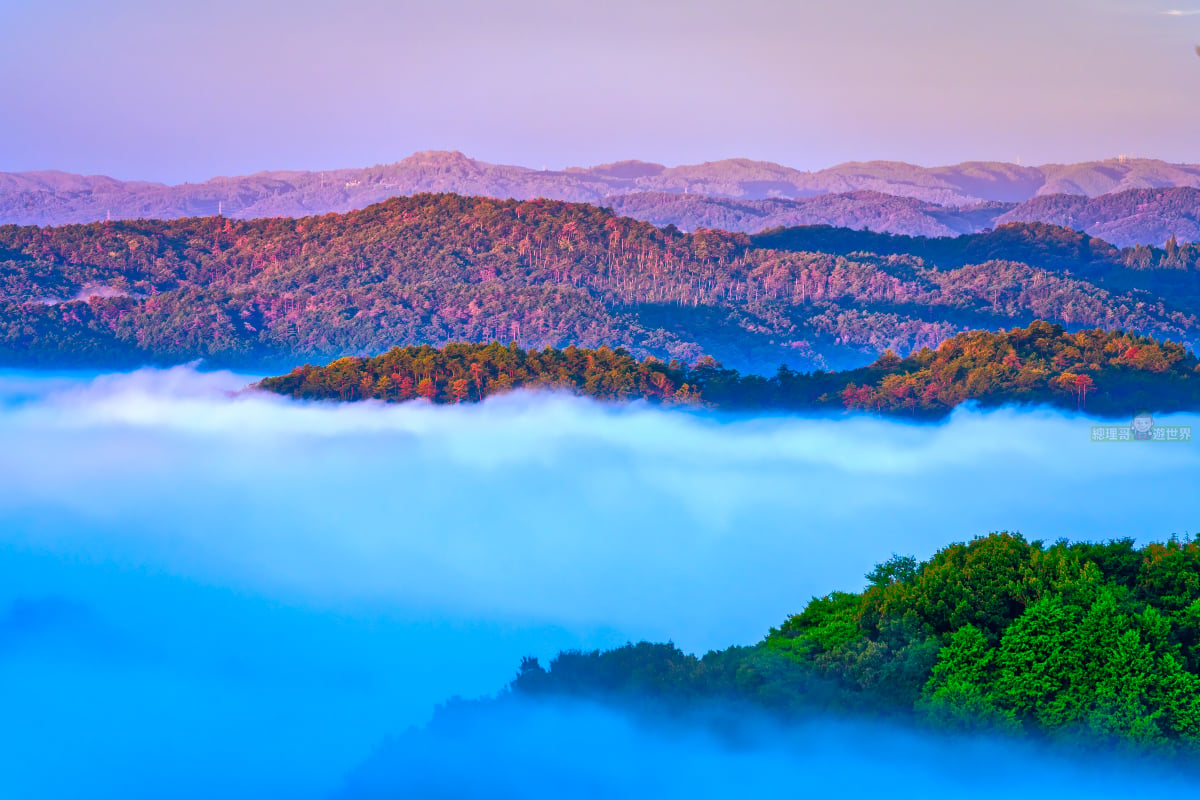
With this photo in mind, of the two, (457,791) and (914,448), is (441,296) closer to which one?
(914,448)

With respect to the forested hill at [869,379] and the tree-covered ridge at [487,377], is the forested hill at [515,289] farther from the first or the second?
the tree-covered ridge at [487,377]

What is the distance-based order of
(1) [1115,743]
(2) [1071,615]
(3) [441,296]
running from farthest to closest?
(3) [441,296] < (2) [1071,615] < (1) [1115,743]

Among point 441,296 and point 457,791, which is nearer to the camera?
point 457,791

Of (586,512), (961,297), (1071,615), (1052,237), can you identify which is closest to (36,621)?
(586,512)

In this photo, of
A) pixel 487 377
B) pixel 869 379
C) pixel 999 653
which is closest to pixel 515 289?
pixel 869 379

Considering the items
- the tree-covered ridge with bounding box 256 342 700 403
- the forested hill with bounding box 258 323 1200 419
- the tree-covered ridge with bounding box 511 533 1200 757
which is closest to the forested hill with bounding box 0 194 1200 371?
the forested hill with bounding box 258 323 1200 419

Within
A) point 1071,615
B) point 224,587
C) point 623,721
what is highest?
point 1071,615
